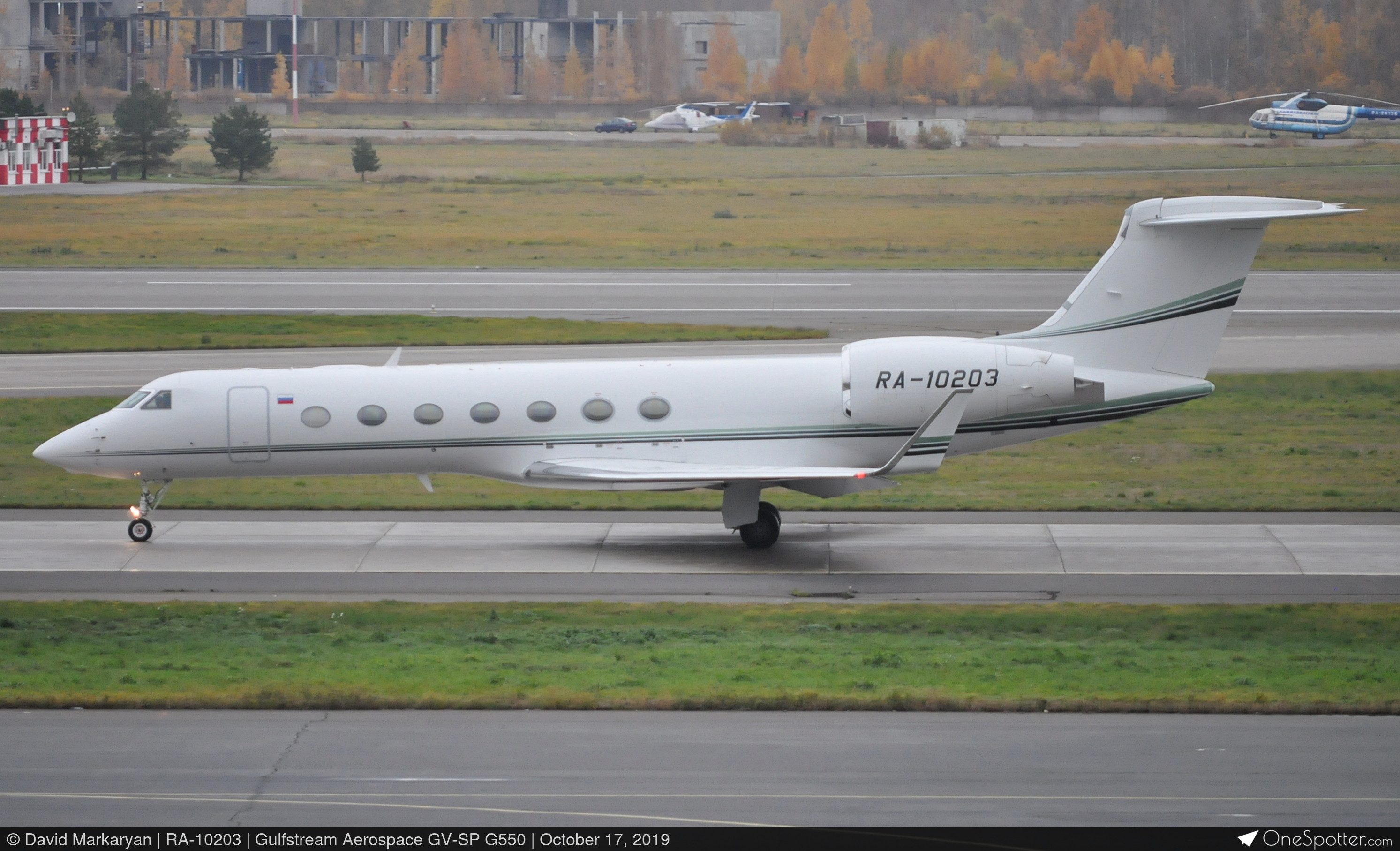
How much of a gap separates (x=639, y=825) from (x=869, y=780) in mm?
2523

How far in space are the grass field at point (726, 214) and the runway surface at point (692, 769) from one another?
4447 centimetres

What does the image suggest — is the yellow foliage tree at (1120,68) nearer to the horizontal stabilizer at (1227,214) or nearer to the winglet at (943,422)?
the horizontal stabilizer at (1227,214)

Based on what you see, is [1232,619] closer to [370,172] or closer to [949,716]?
[949,716]

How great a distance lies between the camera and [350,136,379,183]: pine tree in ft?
280

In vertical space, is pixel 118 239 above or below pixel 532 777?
above

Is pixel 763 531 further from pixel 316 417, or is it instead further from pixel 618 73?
pixel 618 73

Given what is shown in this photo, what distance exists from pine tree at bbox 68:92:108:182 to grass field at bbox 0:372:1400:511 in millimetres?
54037

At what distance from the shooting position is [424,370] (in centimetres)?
2522

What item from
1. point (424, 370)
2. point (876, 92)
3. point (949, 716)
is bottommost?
point (949, 716)

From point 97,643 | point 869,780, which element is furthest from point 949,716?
A: point 97,643

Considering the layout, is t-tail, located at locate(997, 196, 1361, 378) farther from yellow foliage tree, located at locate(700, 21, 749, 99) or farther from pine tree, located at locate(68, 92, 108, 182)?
yellow foliage tree, located at locate(700, 21, 749, 99)

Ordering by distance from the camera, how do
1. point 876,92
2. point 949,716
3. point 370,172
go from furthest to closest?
1. point 876,92
2. point 370,172
3. point 949,716
